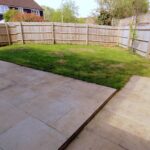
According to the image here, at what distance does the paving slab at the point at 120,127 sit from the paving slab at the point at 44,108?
0.15 metres

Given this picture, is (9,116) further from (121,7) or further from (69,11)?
(69,11)

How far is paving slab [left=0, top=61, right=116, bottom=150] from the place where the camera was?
6.15 feet

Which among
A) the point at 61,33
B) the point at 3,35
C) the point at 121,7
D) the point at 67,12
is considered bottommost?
the point at 3,35

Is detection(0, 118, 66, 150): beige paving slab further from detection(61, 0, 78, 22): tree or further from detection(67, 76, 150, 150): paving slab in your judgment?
detection(61, 0, 78, 22): tree

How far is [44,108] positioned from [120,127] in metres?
1.27

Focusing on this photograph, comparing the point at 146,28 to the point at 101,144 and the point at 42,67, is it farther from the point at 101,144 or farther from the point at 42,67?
the point at 101,144

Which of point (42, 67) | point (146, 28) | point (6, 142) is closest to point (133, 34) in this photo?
point (146, 28)

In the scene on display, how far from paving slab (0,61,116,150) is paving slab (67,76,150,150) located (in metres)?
0.15

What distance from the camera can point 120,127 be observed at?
2.20m

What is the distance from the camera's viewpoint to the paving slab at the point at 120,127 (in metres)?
1.88

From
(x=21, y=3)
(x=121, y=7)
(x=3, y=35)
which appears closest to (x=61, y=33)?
(x=3, y=35)

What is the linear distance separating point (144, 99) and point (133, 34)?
6077mm

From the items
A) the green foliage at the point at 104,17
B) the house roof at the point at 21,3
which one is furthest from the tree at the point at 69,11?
the green foliage at the point at 104,17

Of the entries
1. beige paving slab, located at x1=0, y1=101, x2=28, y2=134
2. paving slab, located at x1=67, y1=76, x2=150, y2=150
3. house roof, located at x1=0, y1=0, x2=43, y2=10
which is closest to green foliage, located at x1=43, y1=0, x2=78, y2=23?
house roof, located at x1=0, y1=0, x2=43, y2=10
